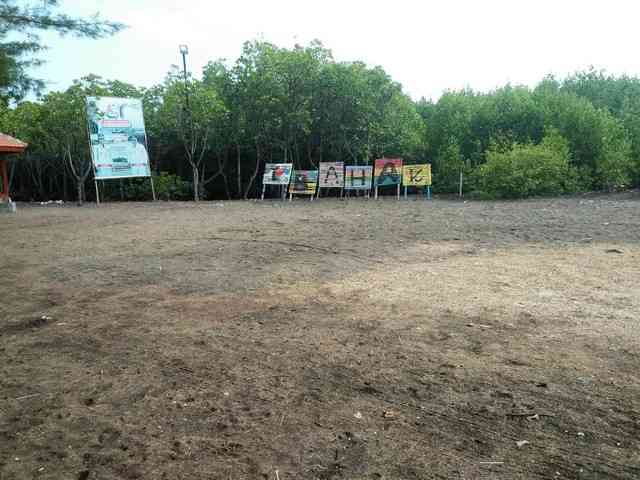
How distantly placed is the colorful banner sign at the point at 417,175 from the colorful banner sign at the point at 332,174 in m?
2.11

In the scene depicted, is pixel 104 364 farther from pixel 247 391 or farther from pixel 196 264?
pixel 196 264

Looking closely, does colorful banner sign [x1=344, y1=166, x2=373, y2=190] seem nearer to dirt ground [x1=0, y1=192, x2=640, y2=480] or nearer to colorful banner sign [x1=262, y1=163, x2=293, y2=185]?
colorful banner sign [x1=262, y1=163, x2=293, y2=185]

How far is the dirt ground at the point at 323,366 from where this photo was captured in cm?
201

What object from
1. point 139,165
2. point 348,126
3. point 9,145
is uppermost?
point 348,126

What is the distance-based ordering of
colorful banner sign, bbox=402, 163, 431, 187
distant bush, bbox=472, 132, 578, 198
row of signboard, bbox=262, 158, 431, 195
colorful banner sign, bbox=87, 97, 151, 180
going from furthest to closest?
row of signboard, bbox=262, 158, 431, 195
colorful banner sign, bbox=402, 163, 431, 187
colorful banner sign, bbox=87, 97, 151, 180
distant bush, bbox=472, 132, 578, 198

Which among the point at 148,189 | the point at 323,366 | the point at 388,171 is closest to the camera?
the point at 323,366

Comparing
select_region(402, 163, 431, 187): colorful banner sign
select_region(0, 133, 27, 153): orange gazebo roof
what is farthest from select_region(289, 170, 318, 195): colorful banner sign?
select_region(0, 133, 27, 153): orange gazebo roof

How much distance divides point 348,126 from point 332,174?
1.71 meters

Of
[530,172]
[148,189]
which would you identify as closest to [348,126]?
[530,172]

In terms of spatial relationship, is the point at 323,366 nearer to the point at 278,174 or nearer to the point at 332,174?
the point at 332,174

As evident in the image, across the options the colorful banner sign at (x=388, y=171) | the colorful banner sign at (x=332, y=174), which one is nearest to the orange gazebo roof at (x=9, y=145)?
the colorful banner sign at (x=332, y=174)

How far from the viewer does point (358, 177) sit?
56.7 ft

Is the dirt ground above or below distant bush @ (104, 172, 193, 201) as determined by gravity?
below

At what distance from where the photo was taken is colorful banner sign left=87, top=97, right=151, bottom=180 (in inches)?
621
